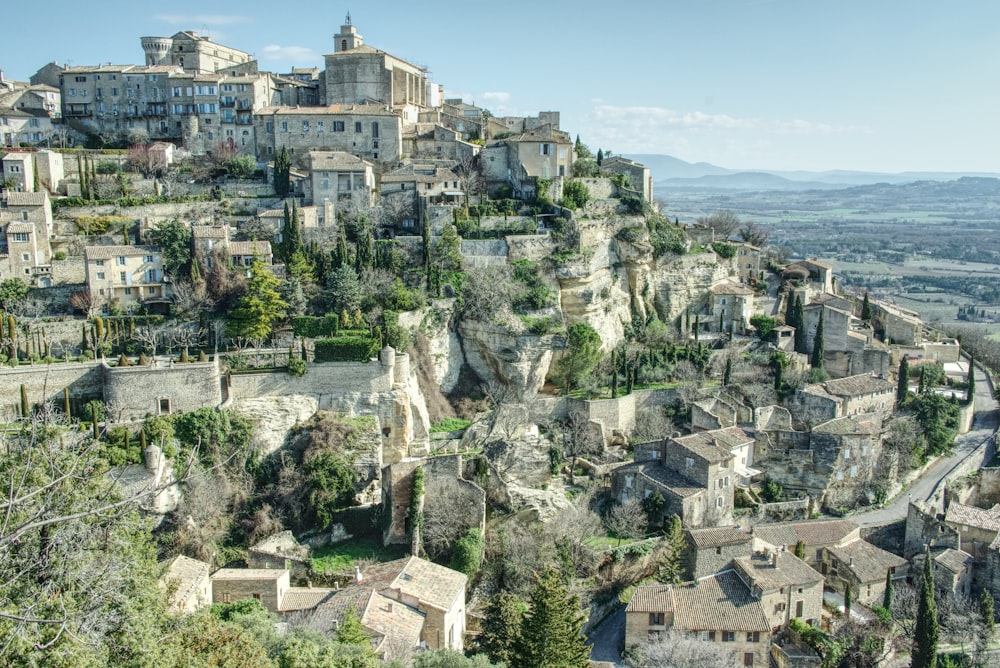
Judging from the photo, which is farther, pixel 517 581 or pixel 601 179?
pixel 601 179

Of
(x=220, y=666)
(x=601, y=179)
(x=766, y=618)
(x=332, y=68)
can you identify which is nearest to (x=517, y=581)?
(x=766, y=618)

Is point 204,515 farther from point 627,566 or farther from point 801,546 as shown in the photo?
point 801,546

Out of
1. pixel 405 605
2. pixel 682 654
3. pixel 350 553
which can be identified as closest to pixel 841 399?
pixel 682 654

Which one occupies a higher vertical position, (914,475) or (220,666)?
(220,666)

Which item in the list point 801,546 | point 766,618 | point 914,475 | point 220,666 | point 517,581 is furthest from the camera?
point 914,475

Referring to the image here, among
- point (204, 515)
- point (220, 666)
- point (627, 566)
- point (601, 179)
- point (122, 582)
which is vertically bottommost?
point (627, 566)

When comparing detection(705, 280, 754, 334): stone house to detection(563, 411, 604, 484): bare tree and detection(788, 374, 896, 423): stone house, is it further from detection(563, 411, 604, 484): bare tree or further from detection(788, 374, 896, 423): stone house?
detection(563, 411, 604, 484): bare tree

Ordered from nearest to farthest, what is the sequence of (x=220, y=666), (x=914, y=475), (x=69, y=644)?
1. (x=69, y=644)
2. (x=220, y=666)
3. (x=914, y=475)
